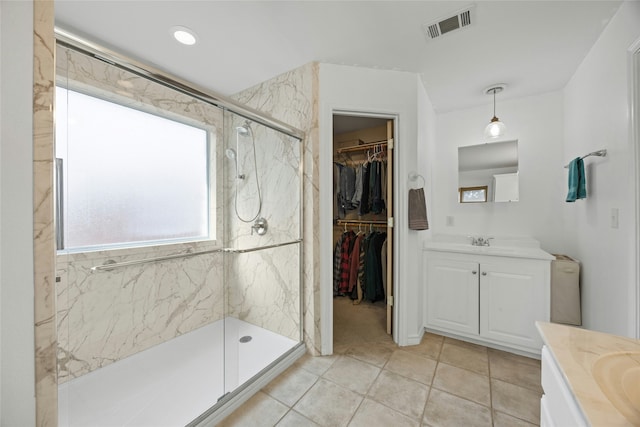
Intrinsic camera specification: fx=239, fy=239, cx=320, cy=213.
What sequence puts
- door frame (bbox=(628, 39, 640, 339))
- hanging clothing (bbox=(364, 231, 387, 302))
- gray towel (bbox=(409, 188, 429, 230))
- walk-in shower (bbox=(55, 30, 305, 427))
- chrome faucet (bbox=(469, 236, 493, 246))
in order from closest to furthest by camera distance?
1. door frame (bbox=(628, 39, 640, 339))
2. walk-in shower (bbox=(55, 30, 305, 427))
3. gray towel (bbox=(409, 188, 429, 230))
4. chrome faucet (bbox=(469, 236, 493, 246))
5. hanging clothing (bbox=(364, 231, 387, 302))

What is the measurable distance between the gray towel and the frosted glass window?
1.84m

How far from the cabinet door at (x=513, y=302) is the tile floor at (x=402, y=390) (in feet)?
0.56

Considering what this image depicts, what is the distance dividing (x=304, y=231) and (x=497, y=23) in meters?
1.93

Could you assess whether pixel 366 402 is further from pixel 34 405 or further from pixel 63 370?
pixel 63 370

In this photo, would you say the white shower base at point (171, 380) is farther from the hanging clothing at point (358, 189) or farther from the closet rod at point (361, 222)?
the hanging clothing at point (358, 189)

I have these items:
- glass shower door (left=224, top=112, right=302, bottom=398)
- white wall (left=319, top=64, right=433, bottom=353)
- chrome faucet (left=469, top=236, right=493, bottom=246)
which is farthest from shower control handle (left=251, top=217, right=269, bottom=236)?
chrome faucet (left=469, top=236, right=493, bottom=246)

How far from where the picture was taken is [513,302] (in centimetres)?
199

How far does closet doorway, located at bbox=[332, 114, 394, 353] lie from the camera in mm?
2967

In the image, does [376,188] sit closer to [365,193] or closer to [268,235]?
[365,193]

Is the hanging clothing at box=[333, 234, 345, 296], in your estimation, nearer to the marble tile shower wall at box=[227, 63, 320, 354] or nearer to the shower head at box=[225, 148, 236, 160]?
the marble tile shower wall at box=[227, 63, 320, 354]

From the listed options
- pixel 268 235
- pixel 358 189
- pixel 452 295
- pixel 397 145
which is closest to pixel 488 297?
pixel 452 295

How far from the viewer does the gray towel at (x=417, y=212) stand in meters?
2.05

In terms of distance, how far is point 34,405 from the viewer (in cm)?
59
